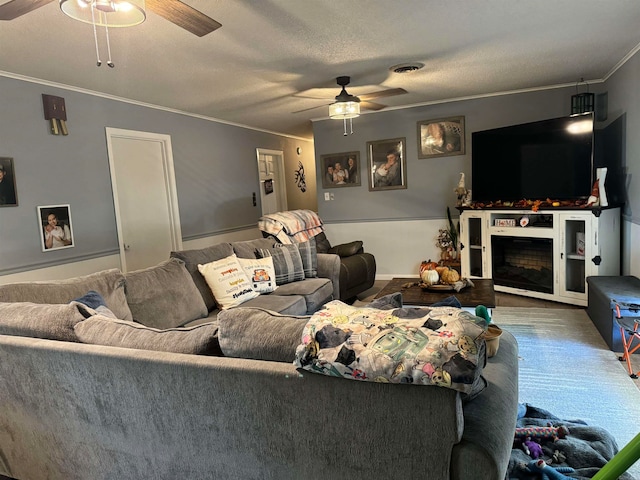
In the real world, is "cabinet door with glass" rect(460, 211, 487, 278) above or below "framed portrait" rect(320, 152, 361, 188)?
below

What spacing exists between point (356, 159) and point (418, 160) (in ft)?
2.73

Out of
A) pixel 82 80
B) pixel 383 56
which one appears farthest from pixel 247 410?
pixel 82 80

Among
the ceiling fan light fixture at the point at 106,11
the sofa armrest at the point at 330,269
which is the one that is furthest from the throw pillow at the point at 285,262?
the ceiling fan light fixture at the point at 106,11

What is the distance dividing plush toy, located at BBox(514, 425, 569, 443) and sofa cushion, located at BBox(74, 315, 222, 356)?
138 centimetres

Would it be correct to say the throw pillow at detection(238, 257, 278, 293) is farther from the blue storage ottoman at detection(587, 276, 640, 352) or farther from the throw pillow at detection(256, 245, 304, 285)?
the blue storage ottoman at detection(587, 276, 640, 352)

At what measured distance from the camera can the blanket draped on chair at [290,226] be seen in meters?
4.40

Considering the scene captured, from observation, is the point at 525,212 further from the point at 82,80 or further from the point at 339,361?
the point at 82,80

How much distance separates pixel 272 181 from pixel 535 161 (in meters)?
3.83

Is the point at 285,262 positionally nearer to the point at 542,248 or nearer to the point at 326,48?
the point at 326,48

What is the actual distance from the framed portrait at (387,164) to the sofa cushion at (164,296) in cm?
337

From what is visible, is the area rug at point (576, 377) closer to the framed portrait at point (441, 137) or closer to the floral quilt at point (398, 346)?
the floral quilt at point (398, 346)

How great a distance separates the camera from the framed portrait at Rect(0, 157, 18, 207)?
3072 millimetres

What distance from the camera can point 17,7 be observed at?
1734 mm

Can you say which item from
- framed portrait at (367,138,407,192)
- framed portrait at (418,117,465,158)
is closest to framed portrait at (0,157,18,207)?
framed portrait at (367,138,407,192)
